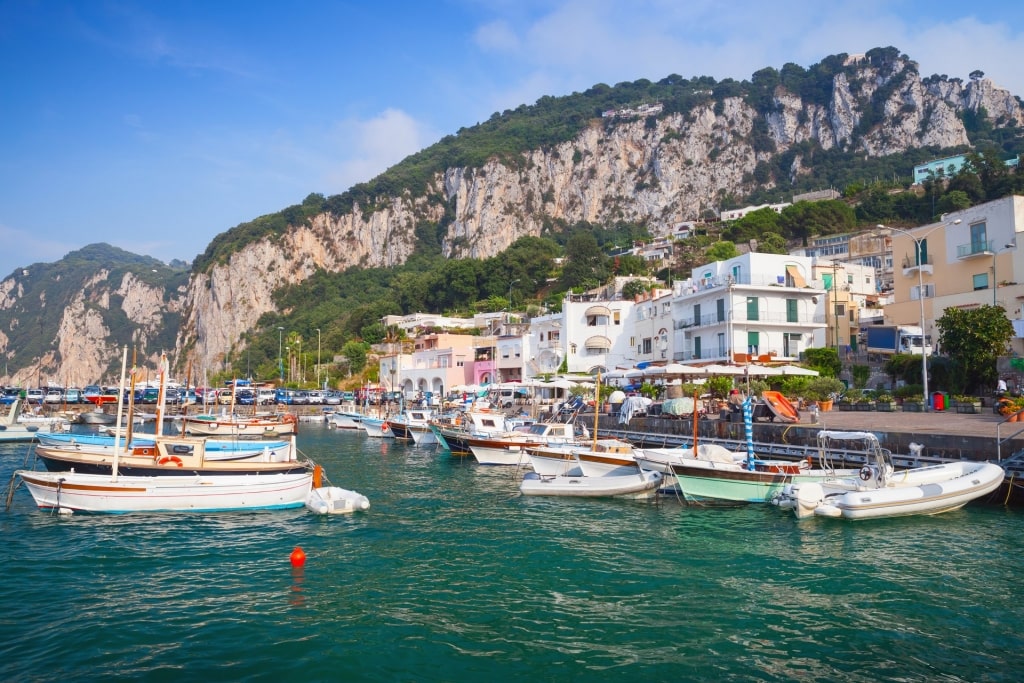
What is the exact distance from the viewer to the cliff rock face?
505 feet

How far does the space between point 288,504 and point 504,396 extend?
39.4 meters

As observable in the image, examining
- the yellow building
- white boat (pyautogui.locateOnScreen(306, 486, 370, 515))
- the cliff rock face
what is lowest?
white boat (pyautogui.locateOnScreen(306, 486, 370, 515))

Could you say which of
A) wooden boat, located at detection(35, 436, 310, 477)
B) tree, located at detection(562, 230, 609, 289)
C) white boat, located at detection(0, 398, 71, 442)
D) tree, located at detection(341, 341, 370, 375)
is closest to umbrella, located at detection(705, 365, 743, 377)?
wooden boat, located at detection(35, 436, 310, 477)

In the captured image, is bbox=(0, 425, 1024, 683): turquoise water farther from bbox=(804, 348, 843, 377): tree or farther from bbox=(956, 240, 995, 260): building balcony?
bbox=(956, 240, 995, 260): building balcony

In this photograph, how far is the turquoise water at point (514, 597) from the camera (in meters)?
9.93

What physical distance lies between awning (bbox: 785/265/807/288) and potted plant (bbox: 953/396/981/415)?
20.9 metres

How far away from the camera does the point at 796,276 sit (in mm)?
50625

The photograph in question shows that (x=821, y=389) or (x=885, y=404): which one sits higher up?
(x=821, y=389)

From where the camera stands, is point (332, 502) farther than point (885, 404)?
No

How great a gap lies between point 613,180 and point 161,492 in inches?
6395

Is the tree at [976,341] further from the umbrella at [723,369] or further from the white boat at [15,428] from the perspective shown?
the white boat at [15,428]

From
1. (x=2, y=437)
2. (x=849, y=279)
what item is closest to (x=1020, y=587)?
(x=2, y=437)

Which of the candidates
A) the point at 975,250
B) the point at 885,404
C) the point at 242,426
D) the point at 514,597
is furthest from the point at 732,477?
the point at 242,426

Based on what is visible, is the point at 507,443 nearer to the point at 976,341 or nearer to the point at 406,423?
the point at 406,423
